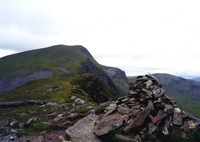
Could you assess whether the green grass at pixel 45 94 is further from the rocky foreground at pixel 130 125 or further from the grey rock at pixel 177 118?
the grey rock at pixel 177 118

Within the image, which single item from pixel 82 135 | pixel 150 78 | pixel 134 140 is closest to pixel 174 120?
pixel 134 140

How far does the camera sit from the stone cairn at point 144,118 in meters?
27.3

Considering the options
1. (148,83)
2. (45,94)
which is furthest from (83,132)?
(45,94)

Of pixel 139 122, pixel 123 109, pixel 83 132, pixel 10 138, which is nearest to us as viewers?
pixel 10 138

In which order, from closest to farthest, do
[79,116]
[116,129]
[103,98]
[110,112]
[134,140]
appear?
[134,140]
[116,129]
[110,112]
[79,116]
[103,98]

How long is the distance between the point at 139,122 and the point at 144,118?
877 millimetres

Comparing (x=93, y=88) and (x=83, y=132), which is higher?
(x=83, y=132)

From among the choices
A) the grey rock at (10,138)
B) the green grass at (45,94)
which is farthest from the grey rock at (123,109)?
the green grass at (45,94)

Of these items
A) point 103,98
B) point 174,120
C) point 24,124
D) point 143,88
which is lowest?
point 103,98

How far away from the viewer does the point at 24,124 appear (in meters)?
34.0

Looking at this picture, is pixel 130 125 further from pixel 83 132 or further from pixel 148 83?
pixel 148 83

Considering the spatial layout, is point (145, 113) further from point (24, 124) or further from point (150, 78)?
→ point (24, 124)

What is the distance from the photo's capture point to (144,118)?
28.5 meters

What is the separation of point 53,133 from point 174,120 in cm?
1416
